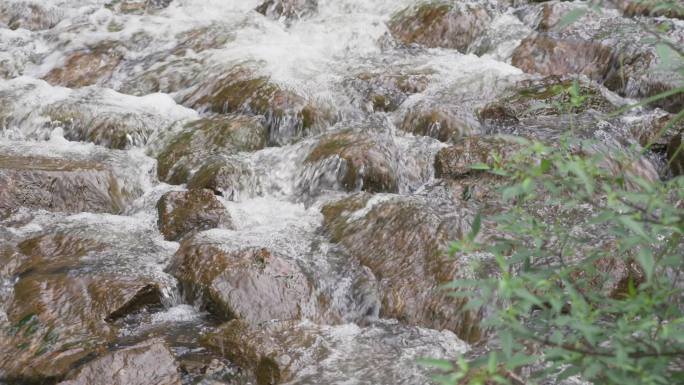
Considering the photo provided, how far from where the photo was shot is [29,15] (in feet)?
38.5

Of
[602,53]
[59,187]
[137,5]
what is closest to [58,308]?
[59,187]

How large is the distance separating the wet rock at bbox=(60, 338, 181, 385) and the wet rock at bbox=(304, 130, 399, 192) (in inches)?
120

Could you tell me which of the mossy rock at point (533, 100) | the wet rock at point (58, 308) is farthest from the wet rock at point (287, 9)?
the wet rock at point (58, 308)

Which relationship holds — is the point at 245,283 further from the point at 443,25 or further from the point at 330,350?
the point at 443,25

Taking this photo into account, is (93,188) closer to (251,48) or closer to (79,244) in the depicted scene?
(79,244)

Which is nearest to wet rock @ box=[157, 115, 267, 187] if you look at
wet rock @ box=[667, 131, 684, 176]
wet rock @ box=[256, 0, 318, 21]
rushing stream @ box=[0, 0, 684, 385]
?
rushing stream @ box=[0, 0, 684, 385]

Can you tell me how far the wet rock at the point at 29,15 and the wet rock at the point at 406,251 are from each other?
23.9 ft

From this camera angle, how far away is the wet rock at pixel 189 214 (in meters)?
6.37

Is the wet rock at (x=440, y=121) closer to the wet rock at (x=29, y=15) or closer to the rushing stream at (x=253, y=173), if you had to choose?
the rushing stream at (x=253, y=173)

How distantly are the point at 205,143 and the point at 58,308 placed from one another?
3.15 metres

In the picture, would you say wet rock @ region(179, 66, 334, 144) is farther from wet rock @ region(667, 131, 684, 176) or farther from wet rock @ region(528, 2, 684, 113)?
wet rock @ region(667, 131, 684, 176)

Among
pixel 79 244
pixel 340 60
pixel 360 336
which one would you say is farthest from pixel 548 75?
pixel 79 244

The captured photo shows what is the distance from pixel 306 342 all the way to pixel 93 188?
3.12 metres

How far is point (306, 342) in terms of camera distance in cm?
499
